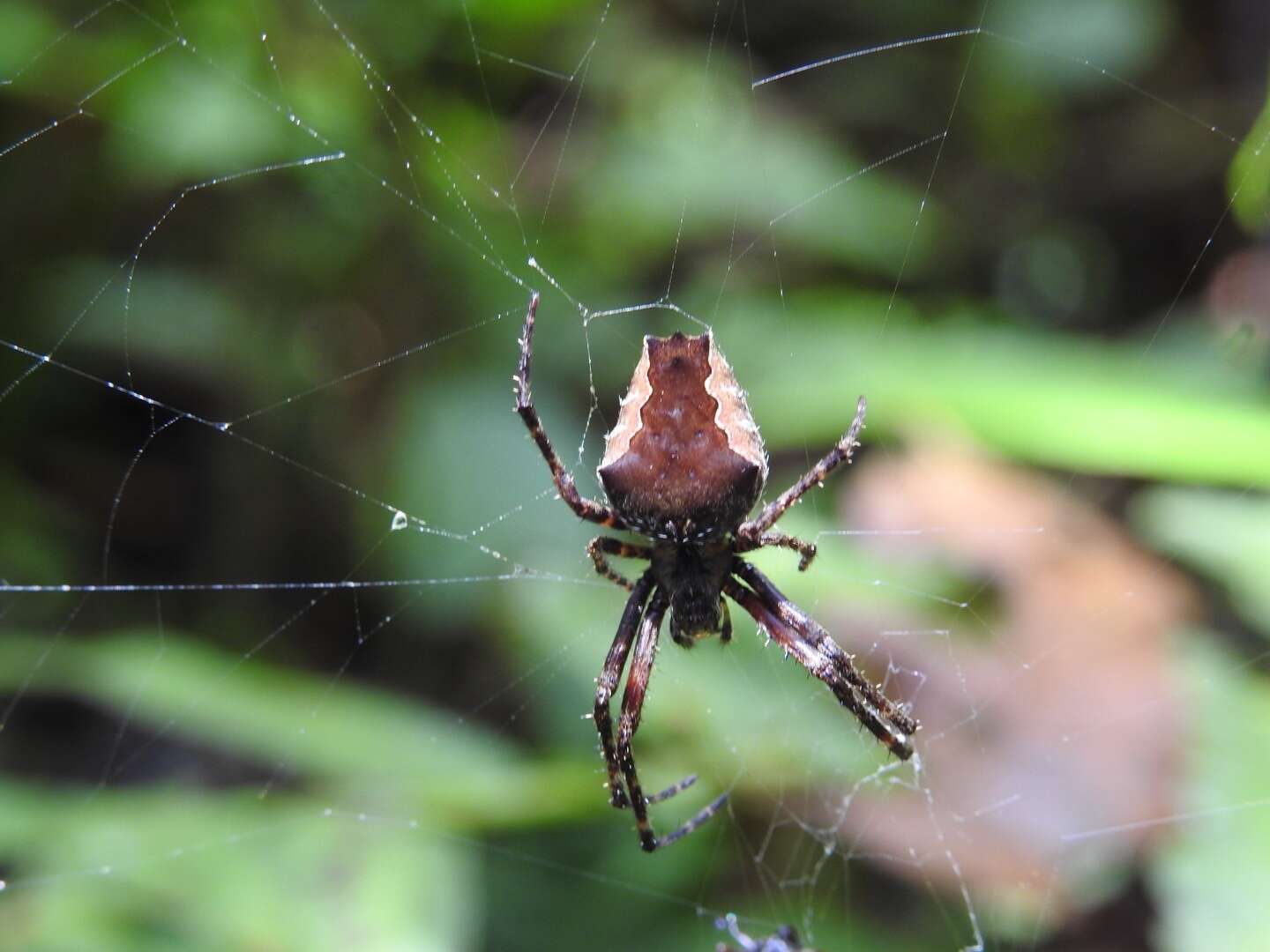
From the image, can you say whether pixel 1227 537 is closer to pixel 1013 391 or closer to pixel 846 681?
pixel 1013 391

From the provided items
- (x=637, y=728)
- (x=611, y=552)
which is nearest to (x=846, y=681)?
(x=637, y=728)

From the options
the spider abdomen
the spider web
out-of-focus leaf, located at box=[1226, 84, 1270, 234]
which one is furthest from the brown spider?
out-of-focus leaf, located at box=[1226, 84, 1270, 234]

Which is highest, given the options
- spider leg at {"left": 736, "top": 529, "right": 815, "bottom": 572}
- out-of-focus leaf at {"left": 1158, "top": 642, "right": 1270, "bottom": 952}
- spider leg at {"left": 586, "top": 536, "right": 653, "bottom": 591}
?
spider leg at {"left": 736, "top": 529, "right": 815, "bottom": 572}

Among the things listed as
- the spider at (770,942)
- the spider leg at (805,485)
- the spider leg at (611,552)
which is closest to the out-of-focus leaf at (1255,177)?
the spider leg at (805,485)

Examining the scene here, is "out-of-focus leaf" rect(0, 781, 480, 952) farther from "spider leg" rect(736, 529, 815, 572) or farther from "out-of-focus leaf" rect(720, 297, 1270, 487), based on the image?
"out-of-focus leaf" rect(720, 297, 1270, 487)

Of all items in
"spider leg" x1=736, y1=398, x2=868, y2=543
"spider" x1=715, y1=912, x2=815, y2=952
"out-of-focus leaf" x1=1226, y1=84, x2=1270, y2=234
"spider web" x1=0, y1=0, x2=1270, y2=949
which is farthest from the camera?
"spider web" x1=0, y1=0, x2=1270, y2=949

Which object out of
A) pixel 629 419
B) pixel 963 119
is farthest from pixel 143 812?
pixel 963 119

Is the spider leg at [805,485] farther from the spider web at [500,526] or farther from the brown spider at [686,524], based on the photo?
the spider web at [500,526]
